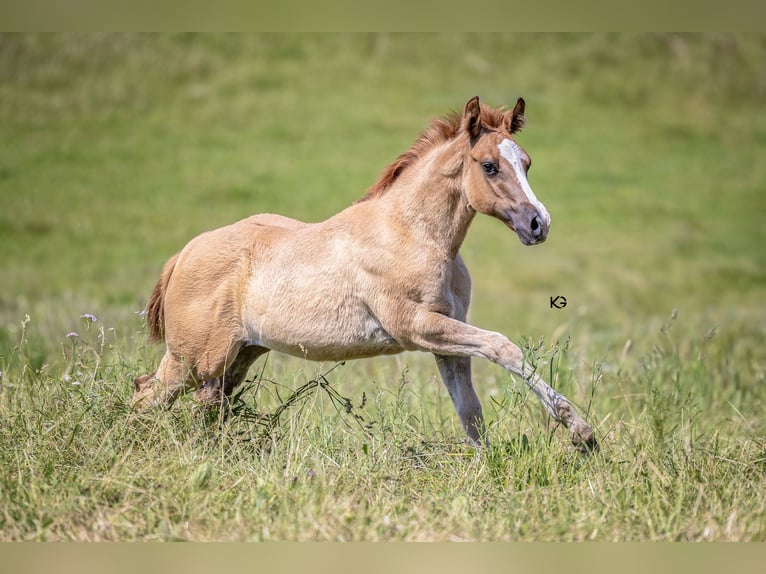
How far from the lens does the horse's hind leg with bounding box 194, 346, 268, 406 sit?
6574mm

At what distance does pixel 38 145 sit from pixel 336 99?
6.91 m

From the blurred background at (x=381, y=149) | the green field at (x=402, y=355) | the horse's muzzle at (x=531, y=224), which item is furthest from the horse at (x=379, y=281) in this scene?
the blurred background at (x=381, y=149)

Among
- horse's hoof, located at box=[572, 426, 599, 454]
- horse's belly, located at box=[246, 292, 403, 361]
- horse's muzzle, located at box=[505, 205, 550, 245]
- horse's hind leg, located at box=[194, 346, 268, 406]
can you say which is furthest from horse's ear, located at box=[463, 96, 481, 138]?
horse's hind leg, located at box=[194, 346, 268, 406]

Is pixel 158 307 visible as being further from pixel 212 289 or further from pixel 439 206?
pixel 439 206

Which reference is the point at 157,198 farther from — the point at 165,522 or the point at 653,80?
the point at 165,522

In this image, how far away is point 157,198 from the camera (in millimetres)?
19328

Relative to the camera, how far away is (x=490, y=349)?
17.8ft

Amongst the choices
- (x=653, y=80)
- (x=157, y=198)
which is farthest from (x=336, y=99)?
(x=653, y=80)

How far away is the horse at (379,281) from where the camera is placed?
5.58m

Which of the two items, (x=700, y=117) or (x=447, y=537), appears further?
(x=700, y=117)

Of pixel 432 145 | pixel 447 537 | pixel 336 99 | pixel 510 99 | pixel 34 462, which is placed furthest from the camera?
pixel 336 99

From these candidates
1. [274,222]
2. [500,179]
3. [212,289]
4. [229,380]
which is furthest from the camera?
[274,222]

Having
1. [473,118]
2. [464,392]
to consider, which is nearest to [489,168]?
[473,118]

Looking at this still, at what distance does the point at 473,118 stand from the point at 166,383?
2.68 m
